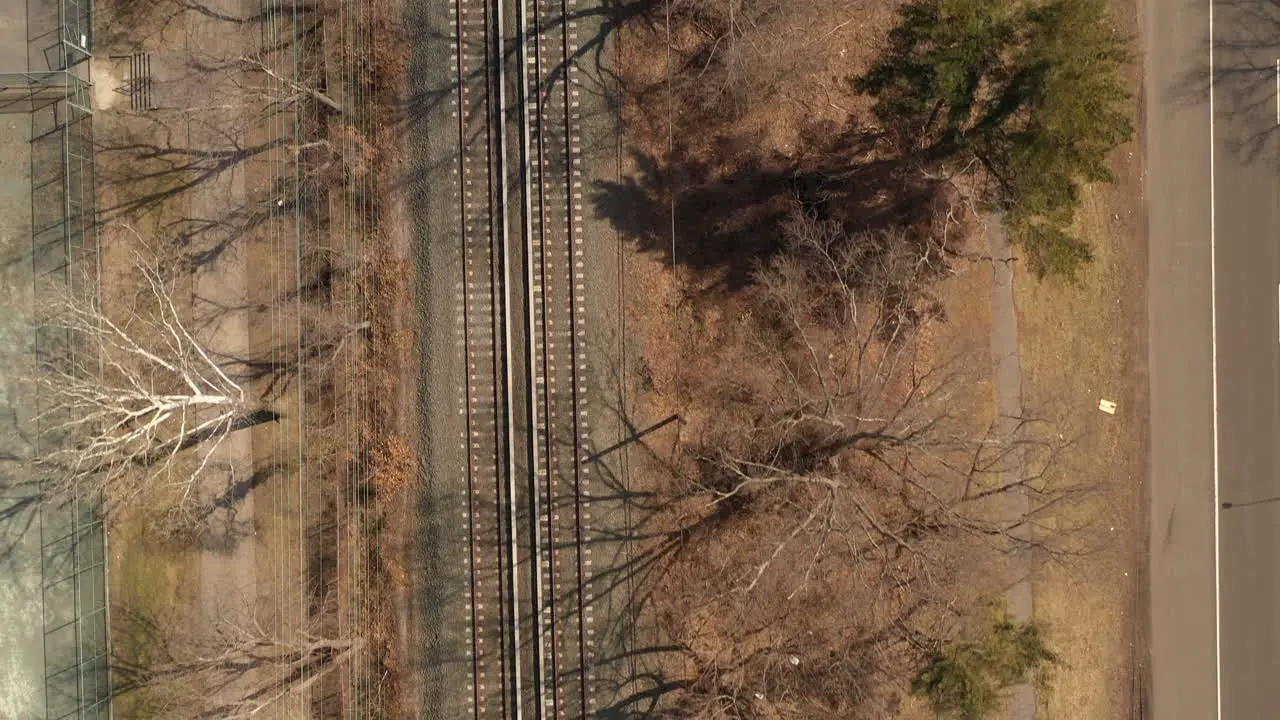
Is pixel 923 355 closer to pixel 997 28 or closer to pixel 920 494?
pixel 920 494

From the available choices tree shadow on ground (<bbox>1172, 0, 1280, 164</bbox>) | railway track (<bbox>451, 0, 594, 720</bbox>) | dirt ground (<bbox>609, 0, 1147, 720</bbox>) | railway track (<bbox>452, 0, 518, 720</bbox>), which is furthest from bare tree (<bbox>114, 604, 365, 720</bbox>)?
tree shadow on ground (<bbox>1172, 0, 1280, 164</bbox>)

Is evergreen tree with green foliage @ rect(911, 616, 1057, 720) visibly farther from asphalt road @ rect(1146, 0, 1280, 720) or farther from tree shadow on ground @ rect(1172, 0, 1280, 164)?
tree shadow on ground @ rect(1172, 0, 1280, 164)

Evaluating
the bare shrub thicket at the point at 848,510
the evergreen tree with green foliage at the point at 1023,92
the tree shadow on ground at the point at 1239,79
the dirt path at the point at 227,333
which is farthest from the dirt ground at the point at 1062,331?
the dirt path at the point at 227,333

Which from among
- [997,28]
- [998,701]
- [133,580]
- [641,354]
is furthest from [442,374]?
[998,701]

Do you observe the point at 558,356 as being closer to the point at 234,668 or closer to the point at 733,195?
the point at 733,195

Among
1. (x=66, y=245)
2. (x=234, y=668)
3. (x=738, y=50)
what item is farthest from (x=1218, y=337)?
(x=66, y=245)

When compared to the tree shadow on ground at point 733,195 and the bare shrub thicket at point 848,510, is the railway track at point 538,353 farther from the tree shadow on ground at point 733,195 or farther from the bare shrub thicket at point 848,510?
the bare shrub thicket at point 848,510

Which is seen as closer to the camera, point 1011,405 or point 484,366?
point 1011,405
